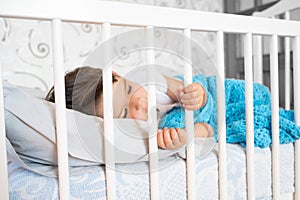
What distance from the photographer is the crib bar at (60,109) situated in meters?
0.63

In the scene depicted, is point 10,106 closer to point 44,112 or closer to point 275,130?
point 44,112

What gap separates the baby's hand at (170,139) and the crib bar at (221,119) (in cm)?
9

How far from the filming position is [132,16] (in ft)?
2.29

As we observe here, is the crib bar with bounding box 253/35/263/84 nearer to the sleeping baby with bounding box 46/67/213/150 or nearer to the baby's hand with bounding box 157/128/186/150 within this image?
the sleeping baby with bounding box 46/67/213/150

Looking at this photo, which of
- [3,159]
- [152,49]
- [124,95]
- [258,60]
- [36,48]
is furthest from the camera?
[36,48]

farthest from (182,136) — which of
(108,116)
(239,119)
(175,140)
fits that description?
(239,119)

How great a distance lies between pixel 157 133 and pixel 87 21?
0.88ft

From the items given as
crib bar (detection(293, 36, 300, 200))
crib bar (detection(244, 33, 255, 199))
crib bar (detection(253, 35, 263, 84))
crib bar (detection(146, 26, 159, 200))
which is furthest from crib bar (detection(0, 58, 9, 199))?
crib bar (detection(253, 35, 263, 84))

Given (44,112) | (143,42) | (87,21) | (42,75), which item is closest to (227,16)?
(143,42)

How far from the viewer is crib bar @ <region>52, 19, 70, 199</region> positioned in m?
0.63

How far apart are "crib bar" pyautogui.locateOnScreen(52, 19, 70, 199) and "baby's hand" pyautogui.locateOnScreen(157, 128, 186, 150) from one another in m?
0.21

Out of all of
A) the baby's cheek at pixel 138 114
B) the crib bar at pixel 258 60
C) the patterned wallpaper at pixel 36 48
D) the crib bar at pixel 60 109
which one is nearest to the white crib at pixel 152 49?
the crib bar at pixel 60 109

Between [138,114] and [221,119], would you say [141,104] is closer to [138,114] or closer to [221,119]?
[138,114]

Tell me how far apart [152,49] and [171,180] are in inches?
10.5
